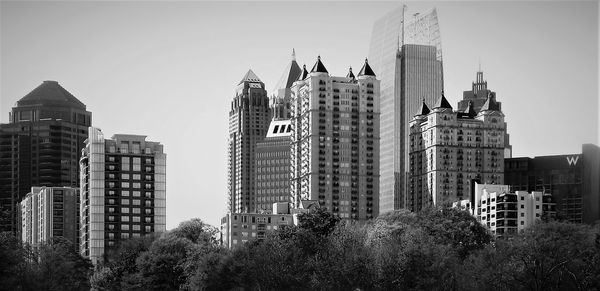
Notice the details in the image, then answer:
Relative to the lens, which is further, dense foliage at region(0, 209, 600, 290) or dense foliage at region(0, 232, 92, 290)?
dense foliage at region(0, 232, 92, 290)

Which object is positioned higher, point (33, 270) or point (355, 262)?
point (355, 262)

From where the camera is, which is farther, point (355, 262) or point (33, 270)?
point (33, 270)

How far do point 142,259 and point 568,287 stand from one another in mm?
59510

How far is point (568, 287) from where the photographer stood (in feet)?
432

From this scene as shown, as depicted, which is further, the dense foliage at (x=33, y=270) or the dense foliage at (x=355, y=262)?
the dense foliage at (x=33, y=270)

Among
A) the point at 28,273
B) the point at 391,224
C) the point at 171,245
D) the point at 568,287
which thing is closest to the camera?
the point at 568,287

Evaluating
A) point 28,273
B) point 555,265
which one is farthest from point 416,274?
point 28,273

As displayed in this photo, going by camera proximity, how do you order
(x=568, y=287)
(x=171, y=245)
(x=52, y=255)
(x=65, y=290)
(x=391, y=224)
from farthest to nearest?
(x=391, y=224), (x=171, y=245), (x=52, y=255), (x=65, y=290), (x=568, y=287)

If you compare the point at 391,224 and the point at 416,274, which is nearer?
the point at 416,274

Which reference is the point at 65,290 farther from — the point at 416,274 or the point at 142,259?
the point at 416,274

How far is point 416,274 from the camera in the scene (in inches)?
5344

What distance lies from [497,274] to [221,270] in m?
34.7

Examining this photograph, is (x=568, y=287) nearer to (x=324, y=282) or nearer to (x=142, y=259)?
(x=324, y=282)

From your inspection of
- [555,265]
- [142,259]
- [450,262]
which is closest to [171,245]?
[142,259]
